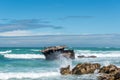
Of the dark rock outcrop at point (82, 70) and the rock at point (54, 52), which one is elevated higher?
the rock at point (54, 52)

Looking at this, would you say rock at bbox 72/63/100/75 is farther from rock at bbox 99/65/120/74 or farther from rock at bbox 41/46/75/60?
rock at bbox 41/46/75/60

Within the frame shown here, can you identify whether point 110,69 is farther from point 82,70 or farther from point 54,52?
point 54,52

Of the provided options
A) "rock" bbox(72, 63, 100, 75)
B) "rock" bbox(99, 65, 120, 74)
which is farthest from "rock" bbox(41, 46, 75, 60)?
"rock" bbox(99, 65, 120, 74)

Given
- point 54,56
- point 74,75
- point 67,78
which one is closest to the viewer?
point 67,78

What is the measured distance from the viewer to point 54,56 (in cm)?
5712

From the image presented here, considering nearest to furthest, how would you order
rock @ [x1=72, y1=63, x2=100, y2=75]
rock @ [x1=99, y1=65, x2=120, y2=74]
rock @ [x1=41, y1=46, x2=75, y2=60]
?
1. rock @ [x1=99, y1=65, x2=120, y2=74]
2. rock @ [x1=72, y1=63, x2=100, y2=75]
3. rock @ [x1=41, y1=46, x2=75, y2=60]

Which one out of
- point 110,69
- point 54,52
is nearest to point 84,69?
point 110,69

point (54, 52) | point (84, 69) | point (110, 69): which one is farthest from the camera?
point (54, 52)

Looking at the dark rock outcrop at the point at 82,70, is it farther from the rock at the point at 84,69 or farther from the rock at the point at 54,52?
the rock at the point at 54,52

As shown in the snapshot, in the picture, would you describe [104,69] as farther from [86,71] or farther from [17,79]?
[17,79]

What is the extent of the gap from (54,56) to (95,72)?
2284cm

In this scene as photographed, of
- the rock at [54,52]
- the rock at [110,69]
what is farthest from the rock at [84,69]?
the rock at [54,52]

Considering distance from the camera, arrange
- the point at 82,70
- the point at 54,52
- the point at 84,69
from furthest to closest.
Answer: the point at 54,52 < the point at 84,69 < the point at 82,70

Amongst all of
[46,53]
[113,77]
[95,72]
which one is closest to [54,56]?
[46,53]
